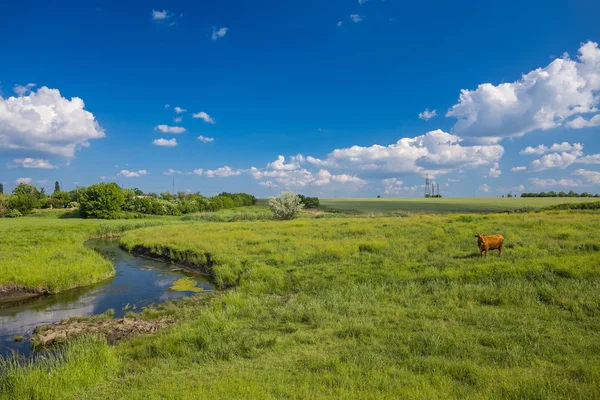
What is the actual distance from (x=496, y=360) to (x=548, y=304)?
215 inches

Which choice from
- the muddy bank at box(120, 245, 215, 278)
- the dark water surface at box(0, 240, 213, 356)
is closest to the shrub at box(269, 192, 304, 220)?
the muddy bank at box(120, 245, 215, 278)

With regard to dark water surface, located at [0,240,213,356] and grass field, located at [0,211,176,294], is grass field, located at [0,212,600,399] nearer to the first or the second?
dark water surface, located at [0,240,213,356]

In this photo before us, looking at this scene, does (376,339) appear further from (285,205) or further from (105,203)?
(105,203)

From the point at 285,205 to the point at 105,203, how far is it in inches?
1739

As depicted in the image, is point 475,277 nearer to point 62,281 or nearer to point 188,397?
point 188,397

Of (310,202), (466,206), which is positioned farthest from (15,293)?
(310,202)

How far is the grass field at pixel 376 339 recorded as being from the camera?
6.35 metres

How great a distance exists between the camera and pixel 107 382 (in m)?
7.57

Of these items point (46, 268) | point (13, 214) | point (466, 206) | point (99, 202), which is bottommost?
point (46, 268)

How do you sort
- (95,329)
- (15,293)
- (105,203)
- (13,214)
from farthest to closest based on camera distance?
1. (105,203)
2. (13,214)
3. (15,293)
4. (95,329)

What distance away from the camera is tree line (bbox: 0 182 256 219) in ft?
244

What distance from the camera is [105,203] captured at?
7500 cm

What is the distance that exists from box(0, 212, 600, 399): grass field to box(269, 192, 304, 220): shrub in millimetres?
39787

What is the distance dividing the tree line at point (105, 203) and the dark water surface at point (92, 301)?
5847 cm
